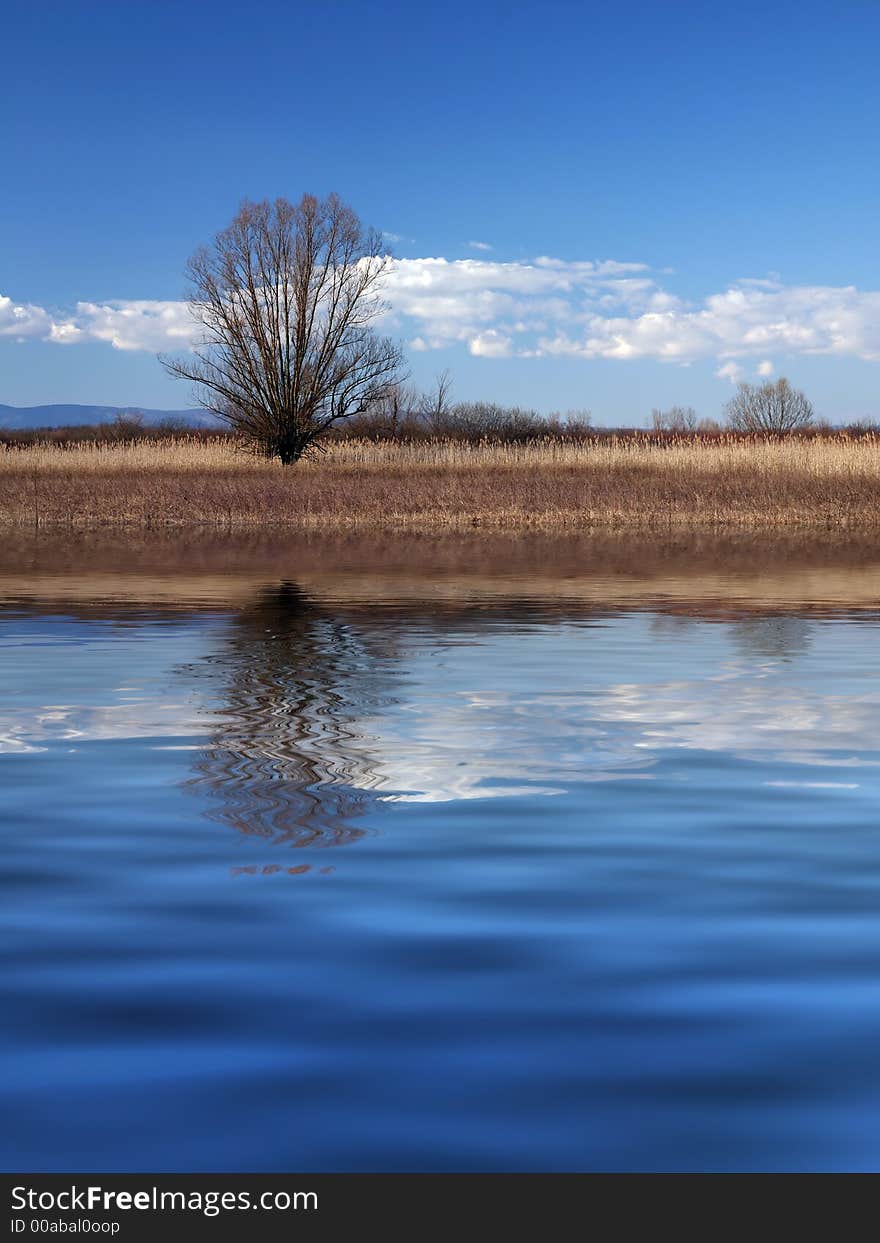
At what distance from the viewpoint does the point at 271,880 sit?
20.5ft

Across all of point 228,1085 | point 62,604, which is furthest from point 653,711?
point 62,604

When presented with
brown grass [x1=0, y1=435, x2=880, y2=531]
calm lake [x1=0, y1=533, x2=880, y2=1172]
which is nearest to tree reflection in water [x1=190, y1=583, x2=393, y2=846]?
calm lake [x1=0, y1=533, x2=880, y2=1172]

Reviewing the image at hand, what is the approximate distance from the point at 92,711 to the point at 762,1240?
25.4 ft

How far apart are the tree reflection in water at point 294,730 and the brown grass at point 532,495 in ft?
71.7

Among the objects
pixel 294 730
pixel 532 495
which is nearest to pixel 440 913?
pixel 294 730

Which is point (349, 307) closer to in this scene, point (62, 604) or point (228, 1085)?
point (62, 604)

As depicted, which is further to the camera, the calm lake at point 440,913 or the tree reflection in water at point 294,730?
the tree reflection in water at point 294,730

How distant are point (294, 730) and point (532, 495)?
29735 millimetres

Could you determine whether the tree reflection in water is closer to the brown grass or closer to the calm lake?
the calm lake

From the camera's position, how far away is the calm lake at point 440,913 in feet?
13.1

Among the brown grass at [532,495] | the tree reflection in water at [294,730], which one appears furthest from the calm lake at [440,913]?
the brown grass at [532,495]

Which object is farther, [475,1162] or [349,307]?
[349,307]

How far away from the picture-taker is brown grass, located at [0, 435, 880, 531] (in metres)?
38.2

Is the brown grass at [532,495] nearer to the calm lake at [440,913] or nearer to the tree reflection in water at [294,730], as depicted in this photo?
the tree reflection in water at [294,730]
